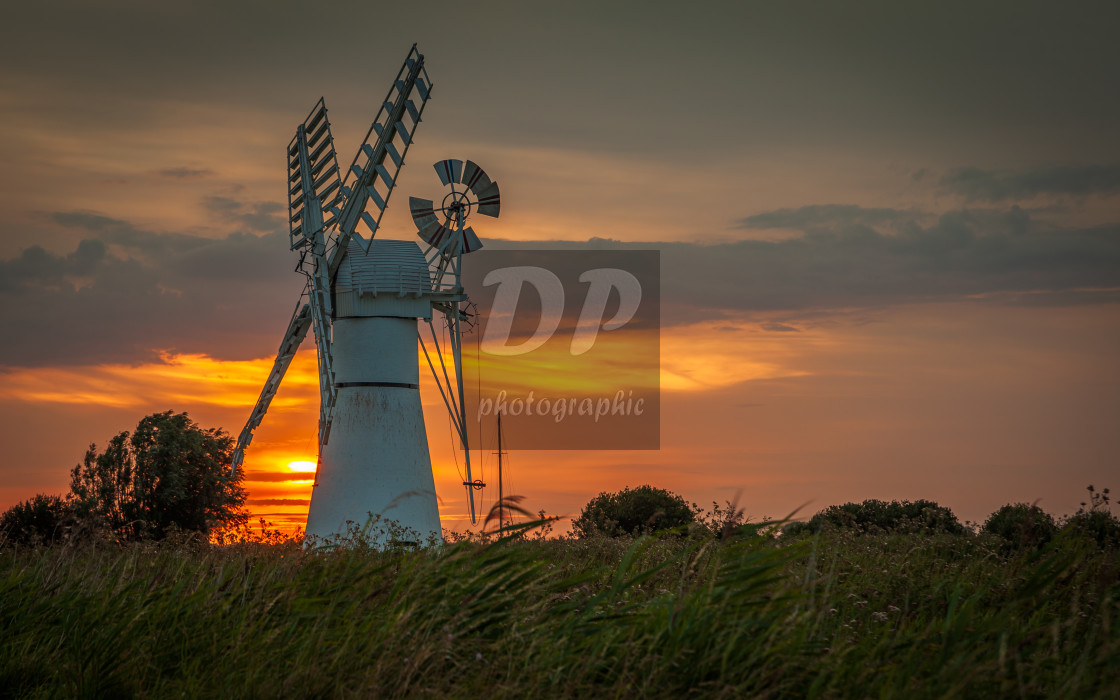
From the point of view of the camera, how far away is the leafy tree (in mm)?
39156

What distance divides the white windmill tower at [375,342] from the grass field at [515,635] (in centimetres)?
2063

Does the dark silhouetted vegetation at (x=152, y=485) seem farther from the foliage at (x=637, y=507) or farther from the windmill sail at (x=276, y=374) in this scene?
the foliage at (x=637, y=507)

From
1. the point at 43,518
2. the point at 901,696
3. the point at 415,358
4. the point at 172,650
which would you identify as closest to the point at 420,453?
the point at 415,358

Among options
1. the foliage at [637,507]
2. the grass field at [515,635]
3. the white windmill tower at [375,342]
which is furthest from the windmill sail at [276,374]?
the grass field at [515,635]

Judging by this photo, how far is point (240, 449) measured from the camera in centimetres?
3391

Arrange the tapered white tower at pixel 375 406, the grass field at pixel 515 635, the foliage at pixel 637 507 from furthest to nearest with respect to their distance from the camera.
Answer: the foliage at pixel 637 507, the tapered white tower at pixel 375 406, the grass field at pixel 515 635

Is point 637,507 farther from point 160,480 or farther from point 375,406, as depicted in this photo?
point 160,480

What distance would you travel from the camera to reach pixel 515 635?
7297 mm

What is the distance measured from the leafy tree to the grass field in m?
31.4

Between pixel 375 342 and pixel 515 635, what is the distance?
2443 centimetres

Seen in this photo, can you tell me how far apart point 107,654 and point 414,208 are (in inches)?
1004

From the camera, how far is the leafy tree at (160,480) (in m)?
39.2

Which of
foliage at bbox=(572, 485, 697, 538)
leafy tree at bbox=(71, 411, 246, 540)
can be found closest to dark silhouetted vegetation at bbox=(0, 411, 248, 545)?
leafy tree at bbox=(71, 411, 246, 540)

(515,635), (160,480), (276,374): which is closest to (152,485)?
(160,480)
